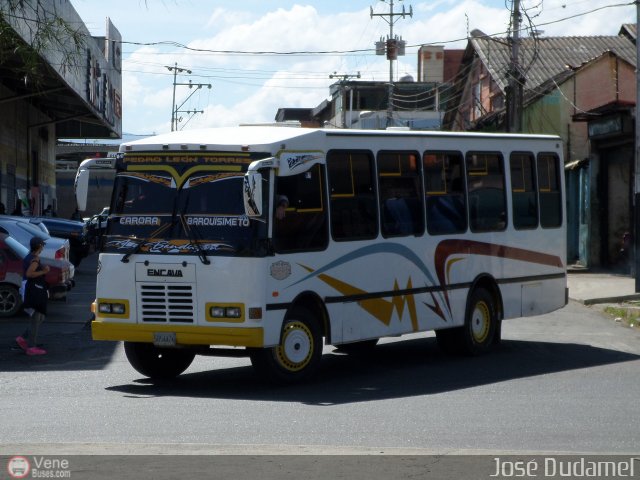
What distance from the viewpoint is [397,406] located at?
→ 38.0 ft

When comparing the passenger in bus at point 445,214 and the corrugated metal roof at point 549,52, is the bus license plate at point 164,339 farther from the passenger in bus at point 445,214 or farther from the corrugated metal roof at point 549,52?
the corrugated metal roof at point 549,52

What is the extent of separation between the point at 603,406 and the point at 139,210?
5379 millimetres

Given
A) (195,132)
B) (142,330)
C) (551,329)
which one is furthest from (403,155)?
(551,329)

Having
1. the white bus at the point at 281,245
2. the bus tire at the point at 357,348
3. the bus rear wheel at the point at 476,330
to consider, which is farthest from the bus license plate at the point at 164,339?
the bus rear wheel at the point at 476,330

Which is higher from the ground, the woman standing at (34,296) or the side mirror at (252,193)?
the side mirror at (252,193)

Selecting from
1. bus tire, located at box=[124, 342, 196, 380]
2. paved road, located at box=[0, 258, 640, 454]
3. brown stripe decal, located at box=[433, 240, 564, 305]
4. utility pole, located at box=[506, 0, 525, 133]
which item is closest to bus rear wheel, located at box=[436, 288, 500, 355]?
paved road, located at box=[0, 258, 640, 454]

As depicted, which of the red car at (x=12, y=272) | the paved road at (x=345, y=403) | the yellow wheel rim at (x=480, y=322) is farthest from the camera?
the red car at (x=12, y=272)

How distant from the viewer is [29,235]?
22031 mm

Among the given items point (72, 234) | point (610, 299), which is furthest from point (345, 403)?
point (72, 234)

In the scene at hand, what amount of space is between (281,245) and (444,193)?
11.9 feet

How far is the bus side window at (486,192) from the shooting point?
1608 cm

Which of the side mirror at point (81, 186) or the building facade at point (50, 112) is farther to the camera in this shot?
the building facade at point (50, 112)

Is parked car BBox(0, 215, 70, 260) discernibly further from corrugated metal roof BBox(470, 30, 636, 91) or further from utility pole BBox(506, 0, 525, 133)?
corrugated metal roof BBox(470, 30, 636, 91)

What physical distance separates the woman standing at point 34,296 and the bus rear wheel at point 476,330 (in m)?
5.52
